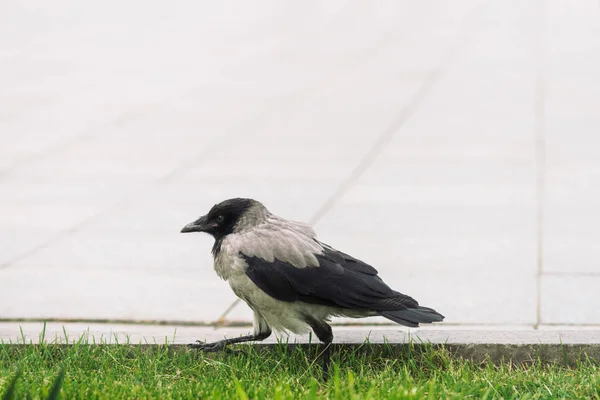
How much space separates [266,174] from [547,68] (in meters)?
7.91

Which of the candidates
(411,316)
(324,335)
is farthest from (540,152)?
(324,335)

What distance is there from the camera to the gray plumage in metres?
5.33

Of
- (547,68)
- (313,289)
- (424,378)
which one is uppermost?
Answer: (547,68)

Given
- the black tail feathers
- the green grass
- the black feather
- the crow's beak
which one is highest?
the crow's beak

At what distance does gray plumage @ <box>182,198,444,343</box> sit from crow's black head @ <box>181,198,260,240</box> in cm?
7

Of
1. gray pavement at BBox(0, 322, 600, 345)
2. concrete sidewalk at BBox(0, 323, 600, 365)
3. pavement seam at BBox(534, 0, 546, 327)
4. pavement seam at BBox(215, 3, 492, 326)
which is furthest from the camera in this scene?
pavement seam at BBox(215, 3, 492, 326)

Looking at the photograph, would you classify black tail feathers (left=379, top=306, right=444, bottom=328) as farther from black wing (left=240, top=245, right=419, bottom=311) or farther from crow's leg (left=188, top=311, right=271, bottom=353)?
crow's leg (left=188, top=311, right=271, bottom=353)

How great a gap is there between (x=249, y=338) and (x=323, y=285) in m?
0.58

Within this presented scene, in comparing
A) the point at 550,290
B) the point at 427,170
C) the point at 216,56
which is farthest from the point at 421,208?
the point at 216,56

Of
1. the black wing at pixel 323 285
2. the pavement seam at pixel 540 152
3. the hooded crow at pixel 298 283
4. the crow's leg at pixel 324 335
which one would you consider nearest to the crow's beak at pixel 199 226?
the hooded crow at pixel 298 283

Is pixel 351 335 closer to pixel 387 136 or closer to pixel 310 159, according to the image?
pixel 310 159

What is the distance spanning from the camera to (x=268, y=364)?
5.48 m

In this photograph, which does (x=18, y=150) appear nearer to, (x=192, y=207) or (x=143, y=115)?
(x=143, y=115)

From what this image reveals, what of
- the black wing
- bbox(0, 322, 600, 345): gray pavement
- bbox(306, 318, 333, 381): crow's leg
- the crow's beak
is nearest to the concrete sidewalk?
bbox(0, 322, 600, 345): gray pavement
